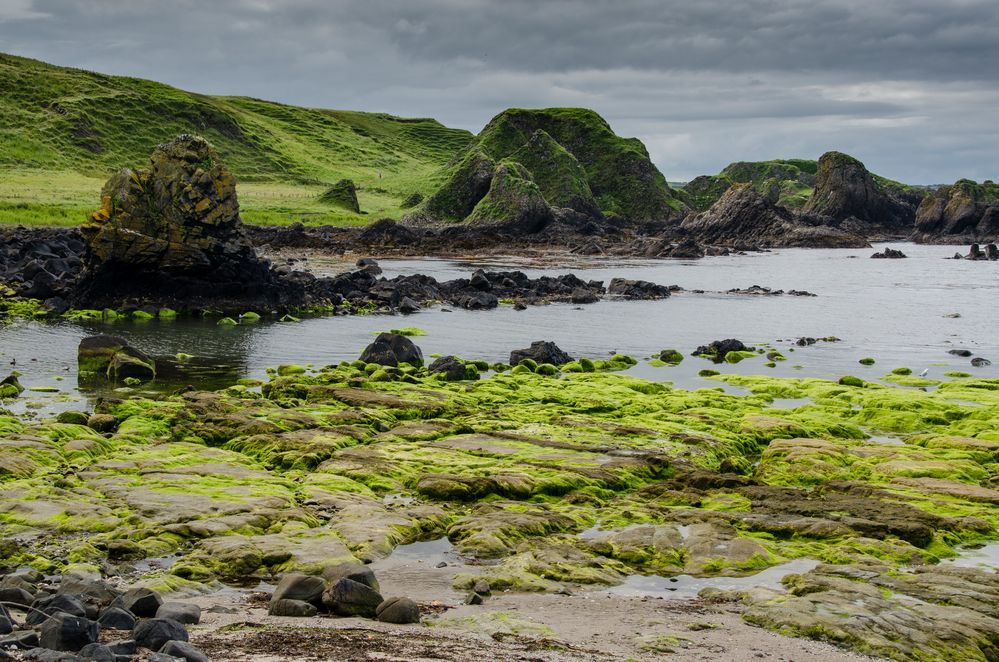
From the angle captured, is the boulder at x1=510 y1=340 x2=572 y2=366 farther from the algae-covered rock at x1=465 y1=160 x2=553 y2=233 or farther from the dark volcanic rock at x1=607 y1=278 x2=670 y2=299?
the algae-covered rock at x1=465 y1=160 x2=553 y2=233

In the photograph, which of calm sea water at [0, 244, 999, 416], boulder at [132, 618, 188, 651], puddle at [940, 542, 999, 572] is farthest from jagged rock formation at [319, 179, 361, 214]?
boulder at [132, 618, 188, 651]

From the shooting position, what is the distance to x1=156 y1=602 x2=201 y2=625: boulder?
37.2 ft

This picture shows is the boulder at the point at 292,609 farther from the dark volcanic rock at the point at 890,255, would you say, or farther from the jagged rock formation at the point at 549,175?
the dark volcanic rock at the point at 890,255

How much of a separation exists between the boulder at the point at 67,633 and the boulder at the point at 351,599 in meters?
3.09

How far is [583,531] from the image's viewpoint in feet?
54.4

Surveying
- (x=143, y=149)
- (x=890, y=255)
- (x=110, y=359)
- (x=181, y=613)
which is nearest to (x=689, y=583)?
(x=181, y=613)

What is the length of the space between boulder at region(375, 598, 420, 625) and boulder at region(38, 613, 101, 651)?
136 inches

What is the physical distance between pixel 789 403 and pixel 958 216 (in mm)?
128808

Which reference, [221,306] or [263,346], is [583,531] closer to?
[263,346]

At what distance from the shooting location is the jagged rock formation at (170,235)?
46125 mm

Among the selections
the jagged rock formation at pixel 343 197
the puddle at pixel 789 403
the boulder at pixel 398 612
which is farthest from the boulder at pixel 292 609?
the jagged rock formation at pixel 343 197

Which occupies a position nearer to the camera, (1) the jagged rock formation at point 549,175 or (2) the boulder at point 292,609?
(2) the boulder at point 292,609

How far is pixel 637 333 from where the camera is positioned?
4525 centimetres

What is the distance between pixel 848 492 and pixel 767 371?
1649 cm
